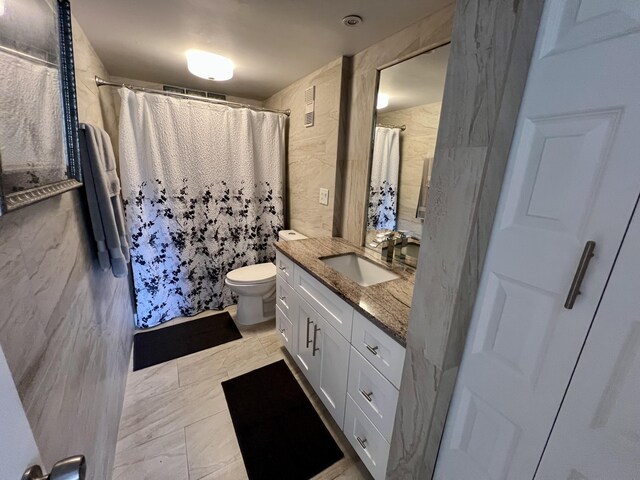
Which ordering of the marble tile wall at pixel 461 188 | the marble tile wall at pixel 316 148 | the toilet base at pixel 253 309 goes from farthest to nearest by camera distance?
the toilet base at pixel 253 309, the marble tile wall at pixel 316 148, the marble tile wall at pixel 461 188

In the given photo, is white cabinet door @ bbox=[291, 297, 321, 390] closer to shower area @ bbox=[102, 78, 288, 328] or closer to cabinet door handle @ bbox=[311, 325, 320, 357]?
cabinet door handle @ bbox=[311, 325, 320, 357]

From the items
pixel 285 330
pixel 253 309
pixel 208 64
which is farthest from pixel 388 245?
A: pixel 208 64

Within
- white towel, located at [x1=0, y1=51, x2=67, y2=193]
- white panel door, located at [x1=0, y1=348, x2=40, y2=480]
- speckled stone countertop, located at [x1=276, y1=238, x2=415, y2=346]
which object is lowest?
speckled stone countertop, located at [x1=276, y1=238, x2=415, y2=346]

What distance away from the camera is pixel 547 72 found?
55 cm

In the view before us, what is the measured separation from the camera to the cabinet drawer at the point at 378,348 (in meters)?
0.94

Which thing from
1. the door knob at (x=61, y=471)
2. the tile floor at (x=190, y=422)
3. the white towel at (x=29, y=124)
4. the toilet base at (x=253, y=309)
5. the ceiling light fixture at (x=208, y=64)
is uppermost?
the ceiling light fixture at (x=208, y=64)

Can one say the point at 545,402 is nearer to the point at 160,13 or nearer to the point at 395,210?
the point at 395,210

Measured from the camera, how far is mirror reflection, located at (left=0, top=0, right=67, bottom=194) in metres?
0.56

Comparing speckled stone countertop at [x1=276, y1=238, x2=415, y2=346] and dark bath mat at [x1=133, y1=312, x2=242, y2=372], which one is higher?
speckled stone countertop at [x1=276, y1=238, x2=415, y2=346]

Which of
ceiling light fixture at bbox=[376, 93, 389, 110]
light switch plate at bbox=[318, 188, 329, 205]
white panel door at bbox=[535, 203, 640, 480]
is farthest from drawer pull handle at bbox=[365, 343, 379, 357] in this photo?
ceiling light fixture at bbox=[376, 93, 389, 110]

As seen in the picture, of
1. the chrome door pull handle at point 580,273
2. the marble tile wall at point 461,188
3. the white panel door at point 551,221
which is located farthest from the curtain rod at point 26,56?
the chrome door pull handle at point 580,273

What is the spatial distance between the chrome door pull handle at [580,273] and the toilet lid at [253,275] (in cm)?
195

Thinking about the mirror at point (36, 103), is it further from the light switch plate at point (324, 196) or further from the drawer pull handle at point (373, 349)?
the light switch plate at point (324, 196)

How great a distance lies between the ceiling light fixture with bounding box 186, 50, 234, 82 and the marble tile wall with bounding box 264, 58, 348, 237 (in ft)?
2.18
